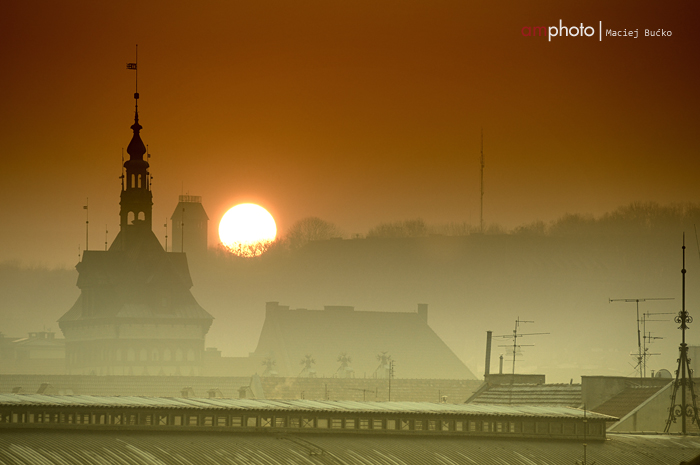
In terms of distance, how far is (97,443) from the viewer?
2443 inches

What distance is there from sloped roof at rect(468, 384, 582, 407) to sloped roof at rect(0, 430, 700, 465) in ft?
57.6

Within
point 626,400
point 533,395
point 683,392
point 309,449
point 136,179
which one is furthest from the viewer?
point 136,179

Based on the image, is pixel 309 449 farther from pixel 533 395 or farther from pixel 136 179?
pixel 136 179

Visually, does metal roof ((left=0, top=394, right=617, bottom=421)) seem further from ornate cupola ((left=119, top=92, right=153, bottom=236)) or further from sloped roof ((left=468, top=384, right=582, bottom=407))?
ornate cupola ((left=119, top=92, right=153, bottom=236))

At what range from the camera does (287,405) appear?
234 feet

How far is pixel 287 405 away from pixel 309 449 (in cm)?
620

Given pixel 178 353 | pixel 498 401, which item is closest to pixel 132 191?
pixel 178 353

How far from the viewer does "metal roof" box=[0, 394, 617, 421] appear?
222ft

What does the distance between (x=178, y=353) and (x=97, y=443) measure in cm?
13838

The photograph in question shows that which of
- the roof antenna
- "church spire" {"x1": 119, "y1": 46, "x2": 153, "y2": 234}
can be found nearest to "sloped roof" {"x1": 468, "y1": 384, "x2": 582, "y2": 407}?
the roof antenna

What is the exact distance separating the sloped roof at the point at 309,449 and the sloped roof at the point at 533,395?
57.6ft

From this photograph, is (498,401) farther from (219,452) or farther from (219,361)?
(219,361)

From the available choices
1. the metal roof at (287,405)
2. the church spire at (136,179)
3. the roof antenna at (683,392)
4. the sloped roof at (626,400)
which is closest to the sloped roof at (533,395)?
the sloped roof at (626,400)

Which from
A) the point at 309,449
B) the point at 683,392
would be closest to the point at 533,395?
the point at 683,392
